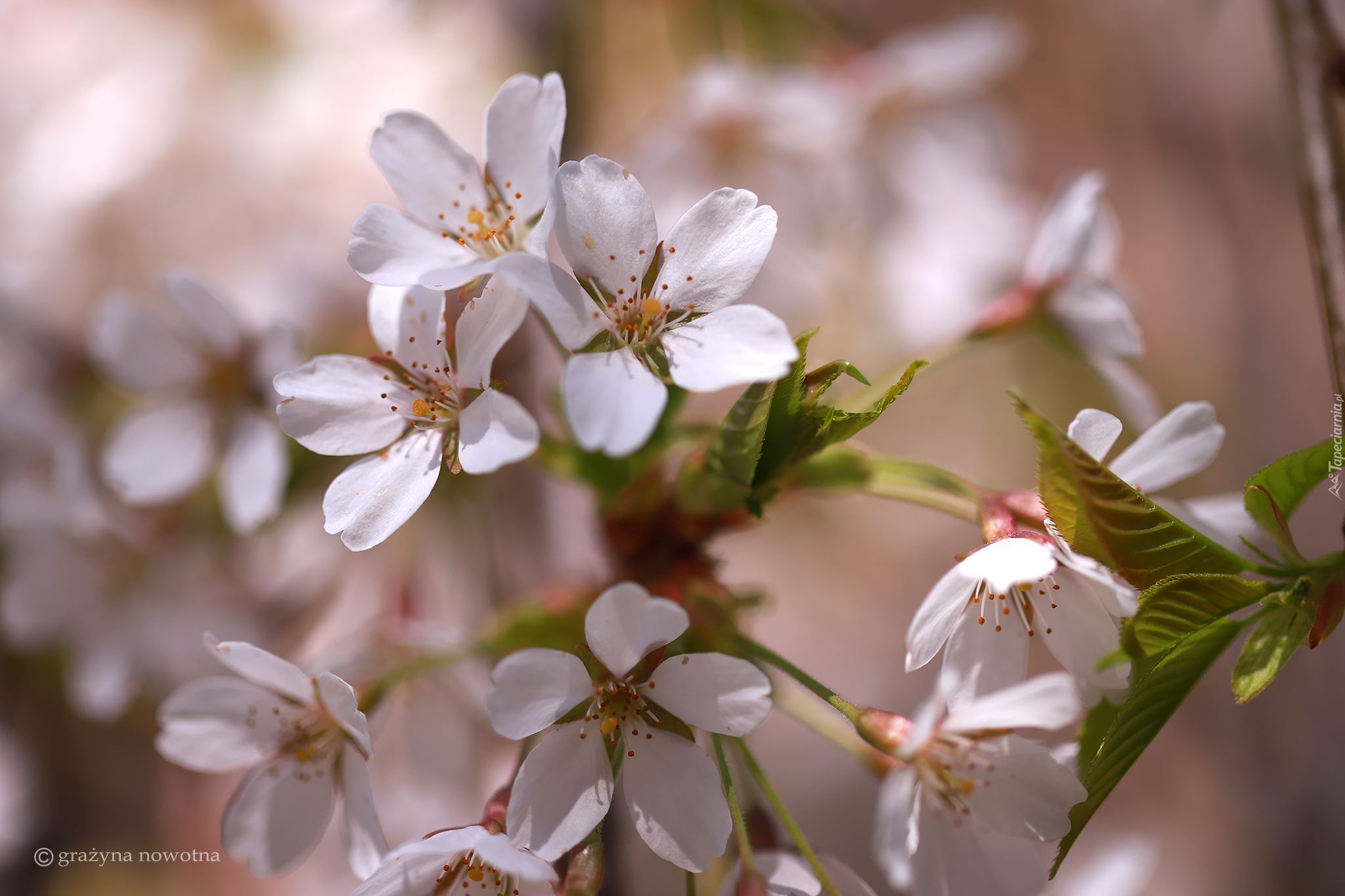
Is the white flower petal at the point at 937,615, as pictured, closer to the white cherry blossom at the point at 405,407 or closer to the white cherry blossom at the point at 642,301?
the white cherry blossom at the point at 642,301

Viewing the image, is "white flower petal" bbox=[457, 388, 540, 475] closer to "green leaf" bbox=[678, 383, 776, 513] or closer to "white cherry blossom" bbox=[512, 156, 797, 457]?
"white cherry blossom" bbox=[512, 156, 797, 457]

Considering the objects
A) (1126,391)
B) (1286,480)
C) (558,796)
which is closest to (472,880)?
(558,796)

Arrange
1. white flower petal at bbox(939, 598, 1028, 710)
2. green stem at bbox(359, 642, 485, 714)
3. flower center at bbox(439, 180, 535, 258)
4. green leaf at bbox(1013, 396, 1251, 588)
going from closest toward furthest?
green leaf at bbox(1013, 396, 1251, 588) < white flower petal at bbox(939, 598, 1028, 710) < flower center at bbox(439, 180, 535, 258) < green stem at bbox(359, 642, 485, 714)

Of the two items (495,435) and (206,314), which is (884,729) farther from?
(206,314)

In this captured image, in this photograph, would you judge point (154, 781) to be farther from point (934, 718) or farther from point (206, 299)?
point (934, 718)

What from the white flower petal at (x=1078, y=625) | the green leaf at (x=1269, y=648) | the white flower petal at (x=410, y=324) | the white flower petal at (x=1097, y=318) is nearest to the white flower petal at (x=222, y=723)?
the white flower petal at (x=410, y=324)

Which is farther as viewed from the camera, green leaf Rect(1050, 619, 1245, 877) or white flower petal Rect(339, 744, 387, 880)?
white flower petal Rect(339, 744, 387, 880)

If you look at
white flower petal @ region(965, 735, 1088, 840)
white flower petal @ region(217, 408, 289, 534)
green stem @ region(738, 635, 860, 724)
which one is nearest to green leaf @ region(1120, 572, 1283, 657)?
white flower petal @ region(965, 735, 1088, 840)

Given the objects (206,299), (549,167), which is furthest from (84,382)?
(549,167)
